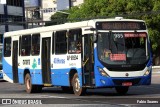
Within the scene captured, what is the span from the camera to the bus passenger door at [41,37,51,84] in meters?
23.6

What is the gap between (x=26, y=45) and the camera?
1013 inches

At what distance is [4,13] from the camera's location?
81.8 m

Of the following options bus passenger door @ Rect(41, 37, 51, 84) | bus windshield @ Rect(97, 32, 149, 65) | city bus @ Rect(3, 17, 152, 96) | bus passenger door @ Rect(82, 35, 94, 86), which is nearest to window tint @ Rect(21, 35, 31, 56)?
bus passenger door @ Rect(41, 37, 51, 84)

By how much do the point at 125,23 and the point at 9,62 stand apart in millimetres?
8633

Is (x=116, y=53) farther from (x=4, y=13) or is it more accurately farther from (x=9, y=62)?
(x=4, y=13)

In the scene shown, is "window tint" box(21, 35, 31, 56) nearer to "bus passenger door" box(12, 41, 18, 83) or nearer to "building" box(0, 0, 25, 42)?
"bus passenger door" box(12, 41, 18, 83)

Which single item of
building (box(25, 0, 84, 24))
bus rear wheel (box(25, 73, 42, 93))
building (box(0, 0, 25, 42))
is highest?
bus rear wheel (box(25, 73, 42, 93))

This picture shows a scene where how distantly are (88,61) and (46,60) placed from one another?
3604 mm

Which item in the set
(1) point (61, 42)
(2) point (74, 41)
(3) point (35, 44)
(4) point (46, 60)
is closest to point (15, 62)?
(3) point (35, 44)

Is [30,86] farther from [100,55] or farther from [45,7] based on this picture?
[45,7]

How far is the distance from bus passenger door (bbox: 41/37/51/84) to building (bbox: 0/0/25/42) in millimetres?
55539

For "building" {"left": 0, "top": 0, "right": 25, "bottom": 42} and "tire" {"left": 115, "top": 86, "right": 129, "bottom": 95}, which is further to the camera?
"building" {"left": 0, "top": 0, "right": 25, "bottom": 42}

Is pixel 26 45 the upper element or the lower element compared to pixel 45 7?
upper

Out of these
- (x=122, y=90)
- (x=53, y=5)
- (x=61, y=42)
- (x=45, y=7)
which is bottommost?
(x=45, y=7)
